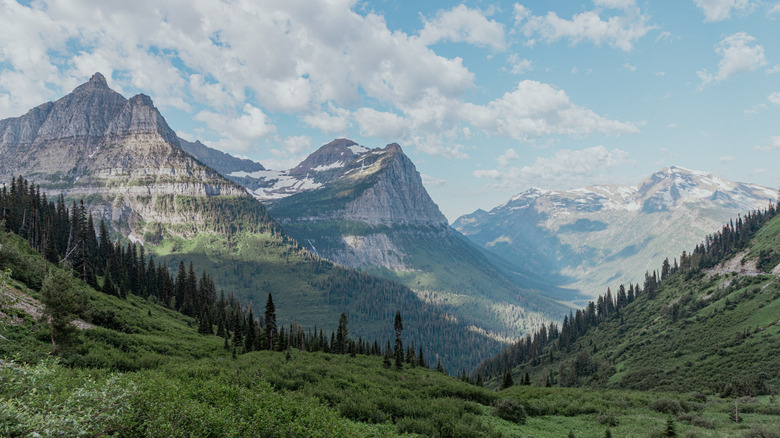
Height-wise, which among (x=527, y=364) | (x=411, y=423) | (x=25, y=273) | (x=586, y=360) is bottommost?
(x=527, y=364)

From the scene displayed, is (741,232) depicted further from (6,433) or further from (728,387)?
(6,433)

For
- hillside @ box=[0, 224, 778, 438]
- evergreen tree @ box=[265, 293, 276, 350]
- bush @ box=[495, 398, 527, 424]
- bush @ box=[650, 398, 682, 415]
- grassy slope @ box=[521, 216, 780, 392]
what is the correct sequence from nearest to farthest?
hillside @ box=[0, 224, 778, 438], bush @ box=[495, 398, 527, 424], bush @ box=[650, 398, 682, 415], grassy slope @ box=[521, 216, 780, 392], evergreen tree @ box=[265, 293, 276, 350]

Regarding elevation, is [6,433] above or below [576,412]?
above

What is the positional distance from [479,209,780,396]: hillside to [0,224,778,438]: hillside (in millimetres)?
34926

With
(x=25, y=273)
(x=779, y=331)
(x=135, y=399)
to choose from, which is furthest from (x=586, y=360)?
(x=25, y=273)

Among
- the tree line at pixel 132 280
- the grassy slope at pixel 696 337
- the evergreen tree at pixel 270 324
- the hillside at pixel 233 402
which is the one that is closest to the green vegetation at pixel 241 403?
the hillside at pixel 233 402

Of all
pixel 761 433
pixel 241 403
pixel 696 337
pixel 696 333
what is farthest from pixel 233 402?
pixel 696 333

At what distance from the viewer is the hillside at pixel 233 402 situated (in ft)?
51.8

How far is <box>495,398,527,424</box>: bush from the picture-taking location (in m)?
38.6

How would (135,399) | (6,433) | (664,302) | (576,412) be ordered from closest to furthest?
(6,433)
(135,399)
(576,412)
(664,302)

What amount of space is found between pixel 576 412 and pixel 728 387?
3436 centimetres

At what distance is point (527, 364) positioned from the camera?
18725 cm

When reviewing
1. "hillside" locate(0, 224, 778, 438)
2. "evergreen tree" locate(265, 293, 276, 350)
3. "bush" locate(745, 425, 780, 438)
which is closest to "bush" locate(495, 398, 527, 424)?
"hillside" locate(0, 224, 778, 438)

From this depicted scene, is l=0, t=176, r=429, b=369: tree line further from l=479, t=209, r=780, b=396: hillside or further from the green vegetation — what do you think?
l=479, t=209, r=780, b=396: hillside
